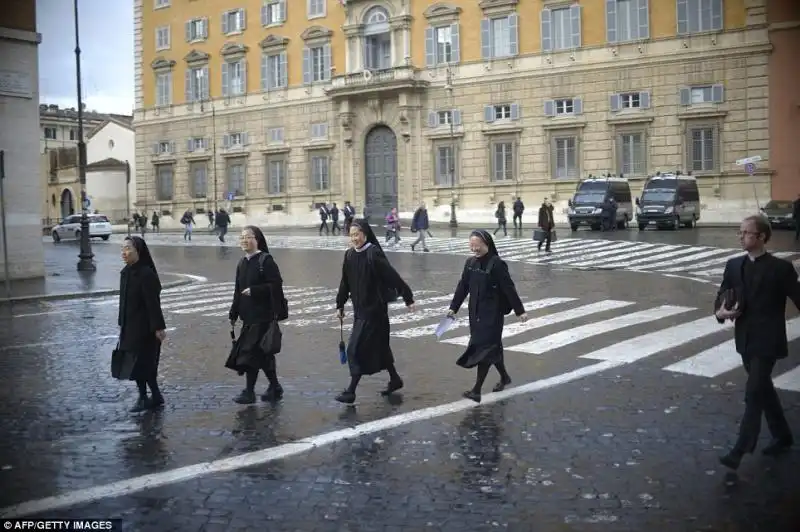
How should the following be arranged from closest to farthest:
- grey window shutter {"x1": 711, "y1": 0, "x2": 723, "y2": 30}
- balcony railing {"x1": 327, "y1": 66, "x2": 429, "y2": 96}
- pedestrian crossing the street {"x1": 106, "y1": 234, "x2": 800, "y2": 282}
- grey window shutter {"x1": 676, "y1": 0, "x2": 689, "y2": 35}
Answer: pedestrian crossing the street {"x1": 106, "y1": 234, "x2": 800, "y2": 282}
grey window shutter {"x1": 711, "y1": 0, "x2": 723, "y2": 30}
grey window shutter {"x1": 676, "y1": 0, "x2": 689, "y2": 35}
balcony railing {"x1": 327, "y1": 66, "x2": 429, "y2": 96}

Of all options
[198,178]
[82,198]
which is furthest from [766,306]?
[198,178]

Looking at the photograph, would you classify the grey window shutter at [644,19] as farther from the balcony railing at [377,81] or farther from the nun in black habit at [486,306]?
the nun in black habit at [486,306]

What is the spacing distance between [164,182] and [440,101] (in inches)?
875

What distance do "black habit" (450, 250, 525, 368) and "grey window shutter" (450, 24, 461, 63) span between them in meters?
41.2

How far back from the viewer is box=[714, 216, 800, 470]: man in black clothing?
659cm

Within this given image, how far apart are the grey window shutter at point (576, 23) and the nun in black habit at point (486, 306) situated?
126 ft

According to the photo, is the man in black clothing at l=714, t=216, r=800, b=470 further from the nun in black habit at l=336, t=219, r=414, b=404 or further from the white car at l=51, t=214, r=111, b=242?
the white car at l=51, t=214, r=111, b=242

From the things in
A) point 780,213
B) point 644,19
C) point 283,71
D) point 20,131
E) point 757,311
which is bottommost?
point 757,311

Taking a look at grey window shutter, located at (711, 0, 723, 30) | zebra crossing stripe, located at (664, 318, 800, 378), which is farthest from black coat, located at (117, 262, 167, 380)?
grey window shutter, located at (711, 0, 723, 30)

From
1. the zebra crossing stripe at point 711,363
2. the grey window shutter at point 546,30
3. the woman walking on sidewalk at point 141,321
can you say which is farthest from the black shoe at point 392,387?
the grey window shutter at point 546,30

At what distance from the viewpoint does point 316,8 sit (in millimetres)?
54438

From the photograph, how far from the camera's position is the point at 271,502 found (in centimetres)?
595

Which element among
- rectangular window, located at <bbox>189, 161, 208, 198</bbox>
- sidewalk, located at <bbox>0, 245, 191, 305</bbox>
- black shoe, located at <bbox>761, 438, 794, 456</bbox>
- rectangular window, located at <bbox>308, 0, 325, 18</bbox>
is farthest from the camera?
rectangular window, located at <bbox>189, 161, 208, 198</bbox>

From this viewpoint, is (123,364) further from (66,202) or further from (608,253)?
(66,202)
